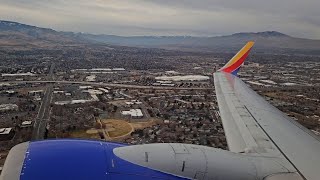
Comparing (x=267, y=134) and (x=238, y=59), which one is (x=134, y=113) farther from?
(x=267, y=134)

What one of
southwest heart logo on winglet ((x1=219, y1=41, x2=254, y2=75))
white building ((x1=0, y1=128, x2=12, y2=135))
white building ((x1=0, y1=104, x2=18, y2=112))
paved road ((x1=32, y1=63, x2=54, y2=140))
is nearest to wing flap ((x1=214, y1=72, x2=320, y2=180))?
southwest heart logo on winglet ((x1=219, y1=41, x2=254, y2=75))

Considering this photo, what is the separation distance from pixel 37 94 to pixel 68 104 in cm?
897

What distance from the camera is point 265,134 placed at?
6312mm

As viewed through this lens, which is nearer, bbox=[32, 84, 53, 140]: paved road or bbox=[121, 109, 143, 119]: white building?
bbox=[32, 84, 53, 140]: paved road

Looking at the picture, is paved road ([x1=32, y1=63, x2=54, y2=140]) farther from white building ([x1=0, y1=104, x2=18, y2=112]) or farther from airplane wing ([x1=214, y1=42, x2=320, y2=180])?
airplane wing ([x1=214, y1=42, x2=320, y2=180])

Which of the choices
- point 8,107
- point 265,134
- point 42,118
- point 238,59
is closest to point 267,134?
point 265,134

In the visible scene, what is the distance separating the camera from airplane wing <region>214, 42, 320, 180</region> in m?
5.16

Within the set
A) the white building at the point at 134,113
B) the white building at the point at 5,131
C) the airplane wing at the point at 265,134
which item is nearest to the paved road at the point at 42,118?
the white building at the point at 5,131

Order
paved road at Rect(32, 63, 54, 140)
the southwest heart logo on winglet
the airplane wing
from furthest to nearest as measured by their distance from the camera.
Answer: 1. paved road at Rect(32, 63, 54, 140)
2. the southwest heart logo on winglet
3. the airplane wing

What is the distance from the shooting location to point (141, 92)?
50.3 meters

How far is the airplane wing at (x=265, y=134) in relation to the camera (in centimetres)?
516

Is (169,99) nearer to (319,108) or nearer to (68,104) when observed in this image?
(68,104)

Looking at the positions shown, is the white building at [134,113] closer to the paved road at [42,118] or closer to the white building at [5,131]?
the paved road at [42,118]

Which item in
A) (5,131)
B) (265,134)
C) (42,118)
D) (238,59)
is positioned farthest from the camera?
(42,118)
